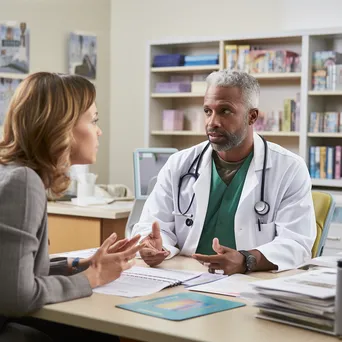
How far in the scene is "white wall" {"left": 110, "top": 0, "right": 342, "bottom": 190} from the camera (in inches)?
189

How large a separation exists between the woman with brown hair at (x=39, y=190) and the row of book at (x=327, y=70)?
2883mm

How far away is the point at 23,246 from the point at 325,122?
10.8 feet

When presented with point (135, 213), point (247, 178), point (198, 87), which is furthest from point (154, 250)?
point (198, 87)

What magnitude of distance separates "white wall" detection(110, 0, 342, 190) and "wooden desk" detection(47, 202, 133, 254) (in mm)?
1818

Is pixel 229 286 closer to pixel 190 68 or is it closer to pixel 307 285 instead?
pixel 307 285

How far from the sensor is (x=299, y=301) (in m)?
1.48

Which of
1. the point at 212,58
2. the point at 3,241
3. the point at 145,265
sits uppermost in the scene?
the point at 212,58

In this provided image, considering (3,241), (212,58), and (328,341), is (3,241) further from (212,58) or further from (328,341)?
(212,58)

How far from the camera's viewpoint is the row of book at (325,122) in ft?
14.7

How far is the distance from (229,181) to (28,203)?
109 cm

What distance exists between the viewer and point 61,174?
1.75 metres

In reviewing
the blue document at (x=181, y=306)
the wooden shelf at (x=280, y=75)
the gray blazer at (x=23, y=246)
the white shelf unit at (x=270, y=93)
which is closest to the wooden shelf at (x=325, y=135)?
the white shelf unit at (x=270, y=93)

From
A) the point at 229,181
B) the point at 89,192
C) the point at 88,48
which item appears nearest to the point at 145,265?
the point at 229,181

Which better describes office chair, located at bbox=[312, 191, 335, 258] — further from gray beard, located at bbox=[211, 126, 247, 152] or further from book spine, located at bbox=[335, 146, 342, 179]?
book spine, located at bbox=[335, 146, 342, 179]
